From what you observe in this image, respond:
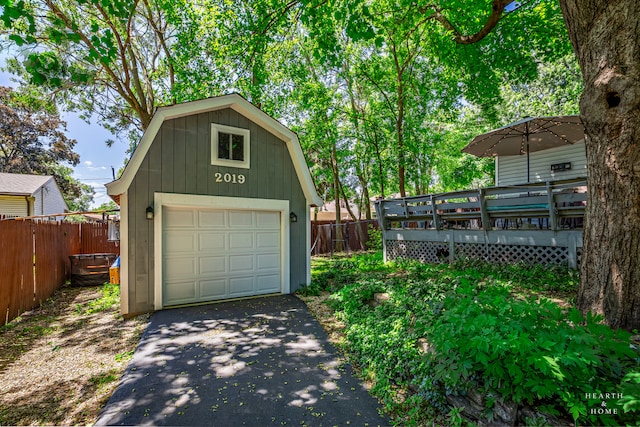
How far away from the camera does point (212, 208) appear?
6.52 m

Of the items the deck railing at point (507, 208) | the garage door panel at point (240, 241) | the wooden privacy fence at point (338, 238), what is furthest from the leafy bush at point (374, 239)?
the garage door panel at point (240, 241)

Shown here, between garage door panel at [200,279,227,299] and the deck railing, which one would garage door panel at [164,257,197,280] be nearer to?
garage door panel at [200,279,227,299]

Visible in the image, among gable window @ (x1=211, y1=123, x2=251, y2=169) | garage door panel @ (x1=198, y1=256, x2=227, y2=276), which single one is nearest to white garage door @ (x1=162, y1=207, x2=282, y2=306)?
garage door panel @ (x1=198, y1=256, x2=227, y2=276)

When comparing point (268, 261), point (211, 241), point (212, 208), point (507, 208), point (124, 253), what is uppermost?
point (212, 208)

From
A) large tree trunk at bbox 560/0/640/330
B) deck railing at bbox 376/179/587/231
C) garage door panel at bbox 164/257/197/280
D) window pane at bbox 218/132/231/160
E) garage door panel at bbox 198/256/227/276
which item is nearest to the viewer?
large tree trunk at bbox 560/0/640/330

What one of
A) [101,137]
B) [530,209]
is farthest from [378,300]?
[101,137]

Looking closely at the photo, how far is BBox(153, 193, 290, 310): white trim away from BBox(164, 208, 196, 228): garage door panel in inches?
7.4

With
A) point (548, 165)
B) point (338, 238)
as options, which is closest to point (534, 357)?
point (548, 165)

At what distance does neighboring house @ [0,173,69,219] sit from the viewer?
14125 mm

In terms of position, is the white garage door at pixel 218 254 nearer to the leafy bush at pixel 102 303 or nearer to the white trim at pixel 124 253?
the white trim at pixel 124 253

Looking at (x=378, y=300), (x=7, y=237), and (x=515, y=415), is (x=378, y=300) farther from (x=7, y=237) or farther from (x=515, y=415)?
(x=7, y=237)

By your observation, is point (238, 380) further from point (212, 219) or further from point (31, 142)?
point (31, 142)

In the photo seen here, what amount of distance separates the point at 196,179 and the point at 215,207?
707 mm

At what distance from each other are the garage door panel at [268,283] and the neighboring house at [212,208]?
24 mm
